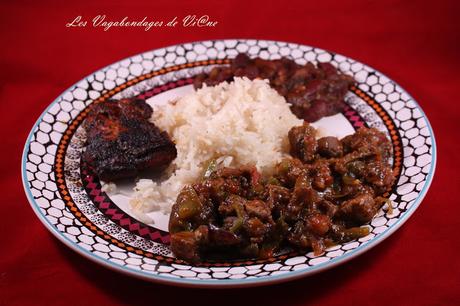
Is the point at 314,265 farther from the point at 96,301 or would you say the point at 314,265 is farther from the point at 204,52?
the point at 204,52

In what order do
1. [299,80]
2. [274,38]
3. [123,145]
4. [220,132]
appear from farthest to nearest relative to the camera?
[274,38] → [299,80] → [220,132] → [123,145]

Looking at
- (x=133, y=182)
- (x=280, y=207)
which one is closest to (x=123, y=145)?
(x=133, y=182)

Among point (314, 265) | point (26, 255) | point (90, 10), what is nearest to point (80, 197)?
point (26, 255)

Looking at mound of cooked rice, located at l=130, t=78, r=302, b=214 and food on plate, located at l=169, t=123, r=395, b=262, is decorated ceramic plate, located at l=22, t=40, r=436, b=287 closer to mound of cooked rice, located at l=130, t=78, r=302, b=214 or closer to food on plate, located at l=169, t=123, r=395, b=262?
food on plate, located at l=169, t=123, r=395, b=262

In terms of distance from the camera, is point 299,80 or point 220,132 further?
point 299,80

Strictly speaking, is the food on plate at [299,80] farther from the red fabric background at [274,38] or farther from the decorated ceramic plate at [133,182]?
the red fabric background at [274,38]

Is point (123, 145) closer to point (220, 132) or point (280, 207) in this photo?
point (220, 132)

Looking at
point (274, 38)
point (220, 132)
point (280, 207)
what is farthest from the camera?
point (274, 38)
